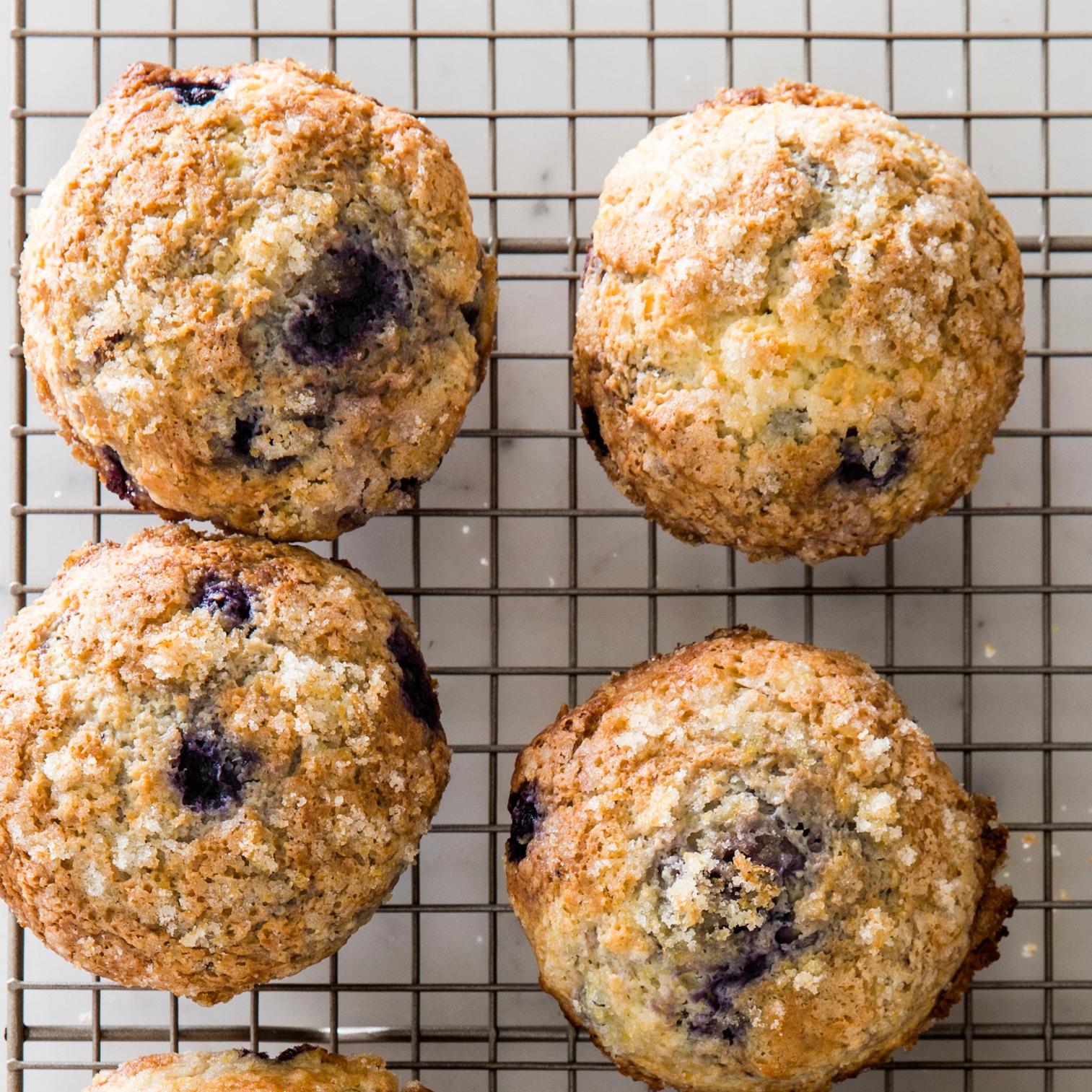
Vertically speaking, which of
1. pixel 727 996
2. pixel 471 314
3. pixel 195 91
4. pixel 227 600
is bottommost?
pixel 727 996

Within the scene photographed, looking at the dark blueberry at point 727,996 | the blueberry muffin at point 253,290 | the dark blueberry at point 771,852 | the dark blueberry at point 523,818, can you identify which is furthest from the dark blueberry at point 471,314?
the dark blueberry at point 727,996

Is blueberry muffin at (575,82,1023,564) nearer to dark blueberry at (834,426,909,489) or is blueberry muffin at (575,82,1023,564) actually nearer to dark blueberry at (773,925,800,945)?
dark blueberry at (834,426,909,489)

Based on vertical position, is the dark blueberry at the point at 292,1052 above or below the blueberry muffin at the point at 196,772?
below

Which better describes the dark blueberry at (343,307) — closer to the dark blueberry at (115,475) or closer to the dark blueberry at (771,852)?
the dark blueberry at (115,475)

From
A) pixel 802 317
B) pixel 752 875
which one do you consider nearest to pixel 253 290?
pixel 802 317

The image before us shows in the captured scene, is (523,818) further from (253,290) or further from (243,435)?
(253,290)

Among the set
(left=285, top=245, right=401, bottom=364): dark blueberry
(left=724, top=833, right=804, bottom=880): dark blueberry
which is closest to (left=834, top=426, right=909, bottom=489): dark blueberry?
(left=724, top=833, right=804, bottom=880): dark blueberry

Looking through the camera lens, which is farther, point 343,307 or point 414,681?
point 414,681
